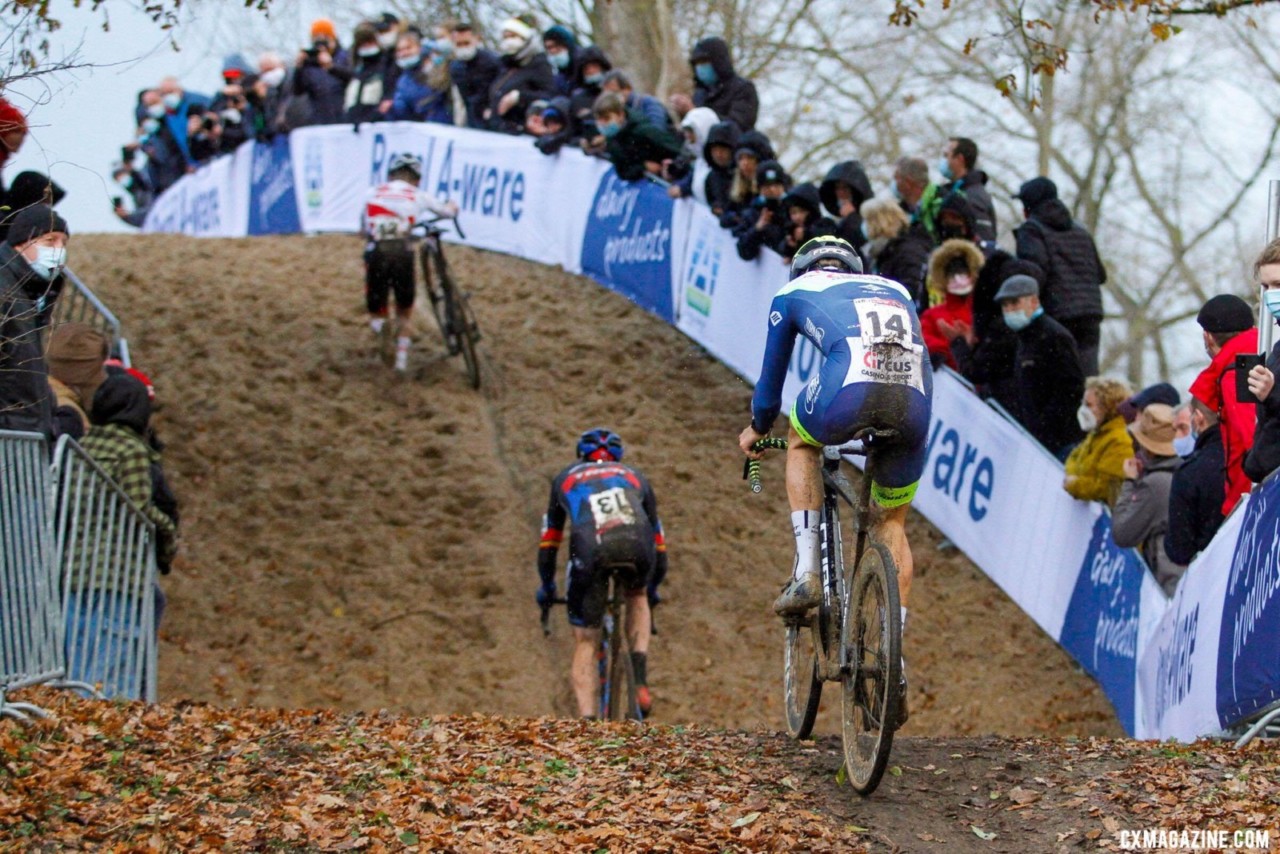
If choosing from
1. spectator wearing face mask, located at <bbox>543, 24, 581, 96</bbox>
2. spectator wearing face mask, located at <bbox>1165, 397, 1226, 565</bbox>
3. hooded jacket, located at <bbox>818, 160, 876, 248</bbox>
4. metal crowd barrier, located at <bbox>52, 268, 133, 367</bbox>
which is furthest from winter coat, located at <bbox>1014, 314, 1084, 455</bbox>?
spectator wearing face mask, located at <bbox>543, 24, 581, 96</bbox>

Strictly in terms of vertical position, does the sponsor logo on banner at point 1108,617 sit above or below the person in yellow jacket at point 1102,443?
below

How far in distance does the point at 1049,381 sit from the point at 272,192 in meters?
17.1

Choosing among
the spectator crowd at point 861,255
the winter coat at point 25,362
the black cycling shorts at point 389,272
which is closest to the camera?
the winter coat at point 25,362

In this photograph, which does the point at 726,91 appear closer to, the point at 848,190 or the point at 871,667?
the point at 848,190

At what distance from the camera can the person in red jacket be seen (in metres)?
8.70

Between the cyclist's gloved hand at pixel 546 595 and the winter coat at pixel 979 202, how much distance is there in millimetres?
5074

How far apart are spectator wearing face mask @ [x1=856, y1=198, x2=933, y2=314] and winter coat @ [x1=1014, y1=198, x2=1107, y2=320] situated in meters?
1.05

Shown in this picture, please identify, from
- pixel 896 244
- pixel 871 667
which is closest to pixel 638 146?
pixel 896 244

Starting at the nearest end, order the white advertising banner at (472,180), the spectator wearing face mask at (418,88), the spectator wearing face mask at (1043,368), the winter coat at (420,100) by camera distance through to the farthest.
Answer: the spectator wearing face mask at (1043,368)
the white advertising banner at (472,180)
the spectator wearing face mask at (418,88)
the winter coat at (420,100)

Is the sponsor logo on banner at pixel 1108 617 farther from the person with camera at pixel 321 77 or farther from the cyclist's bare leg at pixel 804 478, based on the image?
the person with camera at pixel 321 77

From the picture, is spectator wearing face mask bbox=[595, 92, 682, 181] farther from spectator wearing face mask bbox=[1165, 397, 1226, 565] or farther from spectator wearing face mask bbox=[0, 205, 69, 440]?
spectator wearing face mask bbox=[0, 205, 69, 440]

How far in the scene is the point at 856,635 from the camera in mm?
6941

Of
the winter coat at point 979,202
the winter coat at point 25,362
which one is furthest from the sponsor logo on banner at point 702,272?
the winter coat at point 25,362

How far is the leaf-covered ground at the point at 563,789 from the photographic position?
6359 mm
